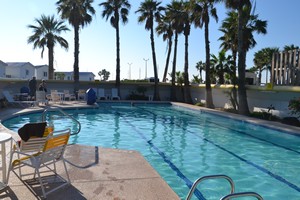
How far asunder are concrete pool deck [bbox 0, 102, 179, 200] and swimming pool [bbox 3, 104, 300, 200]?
1012 millimetres

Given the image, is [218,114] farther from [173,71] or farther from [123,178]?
[123,178]

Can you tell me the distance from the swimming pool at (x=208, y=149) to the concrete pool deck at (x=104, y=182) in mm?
1012

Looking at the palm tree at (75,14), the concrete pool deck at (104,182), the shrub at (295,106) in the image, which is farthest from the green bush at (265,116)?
the palm tree at (75,14)

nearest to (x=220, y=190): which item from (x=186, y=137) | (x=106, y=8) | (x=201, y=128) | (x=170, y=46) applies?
(x=186, y=137)

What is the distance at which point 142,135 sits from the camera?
36.8ft

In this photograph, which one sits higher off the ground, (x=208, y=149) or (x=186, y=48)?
(x=186, y=48)

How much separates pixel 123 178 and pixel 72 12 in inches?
911

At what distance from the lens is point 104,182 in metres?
4.67

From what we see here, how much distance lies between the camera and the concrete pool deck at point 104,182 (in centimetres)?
412

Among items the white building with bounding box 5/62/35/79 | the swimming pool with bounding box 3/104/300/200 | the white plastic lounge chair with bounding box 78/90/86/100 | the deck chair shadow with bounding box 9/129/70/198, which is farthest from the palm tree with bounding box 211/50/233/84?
the white building with bounding box 5/62/35/79

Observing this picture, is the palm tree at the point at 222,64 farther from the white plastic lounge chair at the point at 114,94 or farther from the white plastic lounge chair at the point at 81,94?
the white plastic lounge chair at the point at 81,94

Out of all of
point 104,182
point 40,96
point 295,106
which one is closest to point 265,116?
point 295,106

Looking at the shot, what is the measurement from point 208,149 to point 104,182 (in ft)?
17.1

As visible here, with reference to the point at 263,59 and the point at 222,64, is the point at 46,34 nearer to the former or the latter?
the point at 222,64
